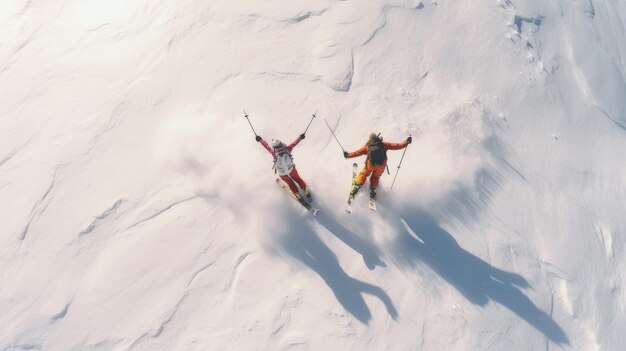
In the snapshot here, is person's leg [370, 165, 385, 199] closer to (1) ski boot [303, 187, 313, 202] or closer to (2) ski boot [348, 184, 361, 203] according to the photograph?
(2) ski boot [348, 184, 361, 203]

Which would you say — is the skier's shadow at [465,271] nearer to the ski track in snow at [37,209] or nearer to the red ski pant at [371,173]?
the red ski pant at [371,173]

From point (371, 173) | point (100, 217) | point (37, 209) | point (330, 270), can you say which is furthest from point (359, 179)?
point (37, 209)

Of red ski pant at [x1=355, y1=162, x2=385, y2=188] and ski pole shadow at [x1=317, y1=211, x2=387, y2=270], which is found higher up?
red ski pant at [x1=355, y1=162, x2=385, y2=188]

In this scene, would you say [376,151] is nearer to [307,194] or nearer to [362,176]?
[362,176]

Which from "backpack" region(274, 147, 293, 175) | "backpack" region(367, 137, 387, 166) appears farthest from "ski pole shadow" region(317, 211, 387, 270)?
"backpack" region(367, 137, 387, 166)

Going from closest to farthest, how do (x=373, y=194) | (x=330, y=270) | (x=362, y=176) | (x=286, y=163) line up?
(x=286, y=163) < (x=362, y=176) < (x=330, y=270) < (x=373, y=194)

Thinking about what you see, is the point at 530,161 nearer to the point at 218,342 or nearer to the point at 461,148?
the point at 461,148
